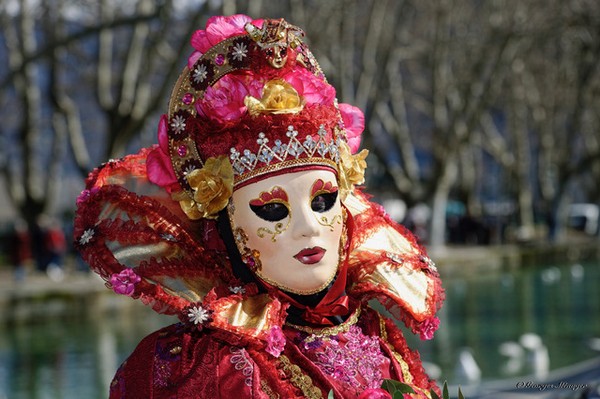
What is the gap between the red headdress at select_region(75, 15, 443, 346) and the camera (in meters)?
3.44

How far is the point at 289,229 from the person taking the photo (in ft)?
11.4

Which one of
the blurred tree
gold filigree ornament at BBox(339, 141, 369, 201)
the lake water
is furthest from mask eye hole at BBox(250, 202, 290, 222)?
the blurred tree

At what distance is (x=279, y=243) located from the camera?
3.46 meters

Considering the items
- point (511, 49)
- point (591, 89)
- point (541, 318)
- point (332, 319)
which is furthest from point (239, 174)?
point (591, 89)

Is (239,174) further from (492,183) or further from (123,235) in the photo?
(492,183)

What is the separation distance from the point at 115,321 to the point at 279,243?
13163 mm

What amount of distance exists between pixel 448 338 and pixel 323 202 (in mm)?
9924

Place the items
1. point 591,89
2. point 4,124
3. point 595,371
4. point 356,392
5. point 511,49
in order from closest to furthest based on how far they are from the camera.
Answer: point 356,392, point 595,371, point 511,49, point 591,89, point 4,124

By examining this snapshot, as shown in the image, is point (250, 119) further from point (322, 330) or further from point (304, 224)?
point (322, 330)

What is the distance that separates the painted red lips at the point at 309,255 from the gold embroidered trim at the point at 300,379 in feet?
1.04

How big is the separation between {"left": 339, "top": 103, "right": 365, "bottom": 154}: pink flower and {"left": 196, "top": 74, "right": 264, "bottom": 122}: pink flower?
1.53ft

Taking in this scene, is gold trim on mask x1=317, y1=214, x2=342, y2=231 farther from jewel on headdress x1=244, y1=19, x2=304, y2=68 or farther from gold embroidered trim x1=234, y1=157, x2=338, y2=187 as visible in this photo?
jewel on headdress x1=244, y1=19, x2=304, y2=68

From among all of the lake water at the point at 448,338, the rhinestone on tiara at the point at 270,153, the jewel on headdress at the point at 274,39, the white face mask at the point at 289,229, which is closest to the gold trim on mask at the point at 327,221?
the white face mask at the point at 289,229

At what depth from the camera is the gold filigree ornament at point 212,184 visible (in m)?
3.48
